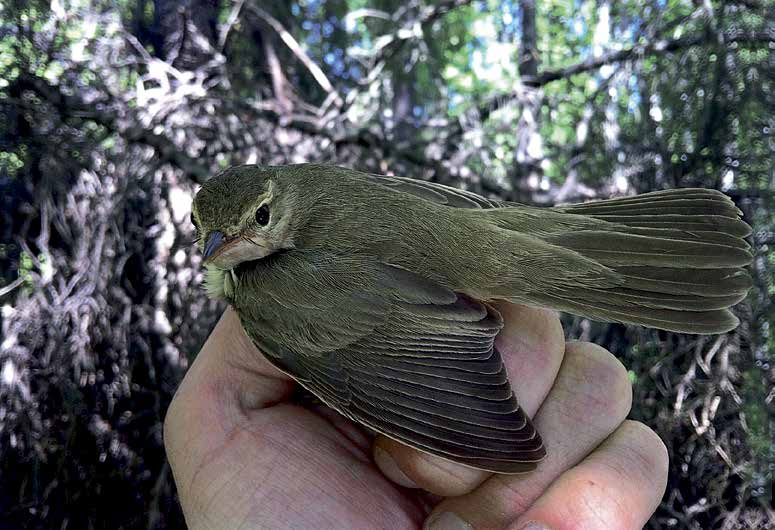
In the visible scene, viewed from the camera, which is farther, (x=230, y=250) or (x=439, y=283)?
(x=230, y=250)

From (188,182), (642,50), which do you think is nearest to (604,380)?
(642,50)

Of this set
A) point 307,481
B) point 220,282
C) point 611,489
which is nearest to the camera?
point 611,489

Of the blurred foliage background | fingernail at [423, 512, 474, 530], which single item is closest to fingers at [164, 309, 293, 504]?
fingernail at [423, 512, 474, 530]

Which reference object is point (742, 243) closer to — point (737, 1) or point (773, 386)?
point (773, 386)

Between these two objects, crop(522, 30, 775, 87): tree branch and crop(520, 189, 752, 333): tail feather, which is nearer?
crop(520, 189, 752, 333): tail feather

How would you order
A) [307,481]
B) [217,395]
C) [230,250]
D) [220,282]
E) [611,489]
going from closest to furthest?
[611,489] → [307,481] → [217,395] → [230,250] → [220,282]

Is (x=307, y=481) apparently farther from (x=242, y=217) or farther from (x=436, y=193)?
(x=436, y=193)

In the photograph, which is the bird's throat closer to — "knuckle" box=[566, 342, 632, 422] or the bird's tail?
the bird's tail

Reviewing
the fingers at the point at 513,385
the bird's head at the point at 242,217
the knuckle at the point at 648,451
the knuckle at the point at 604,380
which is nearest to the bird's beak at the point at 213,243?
the bird's head at the point at 242,217
